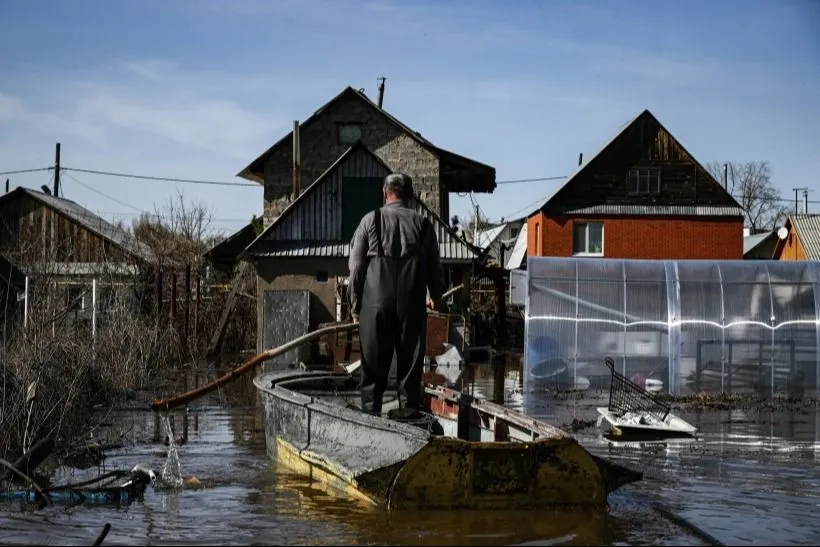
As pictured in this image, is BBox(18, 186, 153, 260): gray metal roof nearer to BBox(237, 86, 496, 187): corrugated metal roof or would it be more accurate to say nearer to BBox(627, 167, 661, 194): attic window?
BBox(237, 86, 496, 187): corrugated metal roof

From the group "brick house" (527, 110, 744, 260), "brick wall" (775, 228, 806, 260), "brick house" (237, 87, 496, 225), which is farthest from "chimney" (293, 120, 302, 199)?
"brick wall" (775, 228, 806, 260)

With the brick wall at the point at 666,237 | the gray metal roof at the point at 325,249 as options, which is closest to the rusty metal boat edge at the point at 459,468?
the gray metal roof at the point at 325,249

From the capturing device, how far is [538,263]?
24.3m

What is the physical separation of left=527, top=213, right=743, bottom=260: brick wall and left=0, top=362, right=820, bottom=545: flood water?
105 feet

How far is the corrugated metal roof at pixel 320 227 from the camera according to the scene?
31.8 m

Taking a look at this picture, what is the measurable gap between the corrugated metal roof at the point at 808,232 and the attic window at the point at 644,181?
11209 millimetres

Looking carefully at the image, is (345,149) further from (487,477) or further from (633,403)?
(487,477)

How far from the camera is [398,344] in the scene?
9984 millimetres

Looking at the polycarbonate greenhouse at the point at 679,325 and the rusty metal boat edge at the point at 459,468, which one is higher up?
the polycarbonate greenhouse at the point at 679,325

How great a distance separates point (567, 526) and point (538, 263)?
1617 cm

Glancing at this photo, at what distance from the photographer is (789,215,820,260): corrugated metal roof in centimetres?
5422

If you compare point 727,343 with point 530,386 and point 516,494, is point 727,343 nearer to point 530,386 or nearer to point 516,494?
point 530,386

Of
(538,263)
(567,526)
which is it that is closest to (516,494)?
(567,526)

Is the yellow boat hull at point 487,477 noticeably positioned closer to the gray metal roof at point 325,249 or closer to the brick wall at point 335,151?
the gray metal roof at point 325,249
